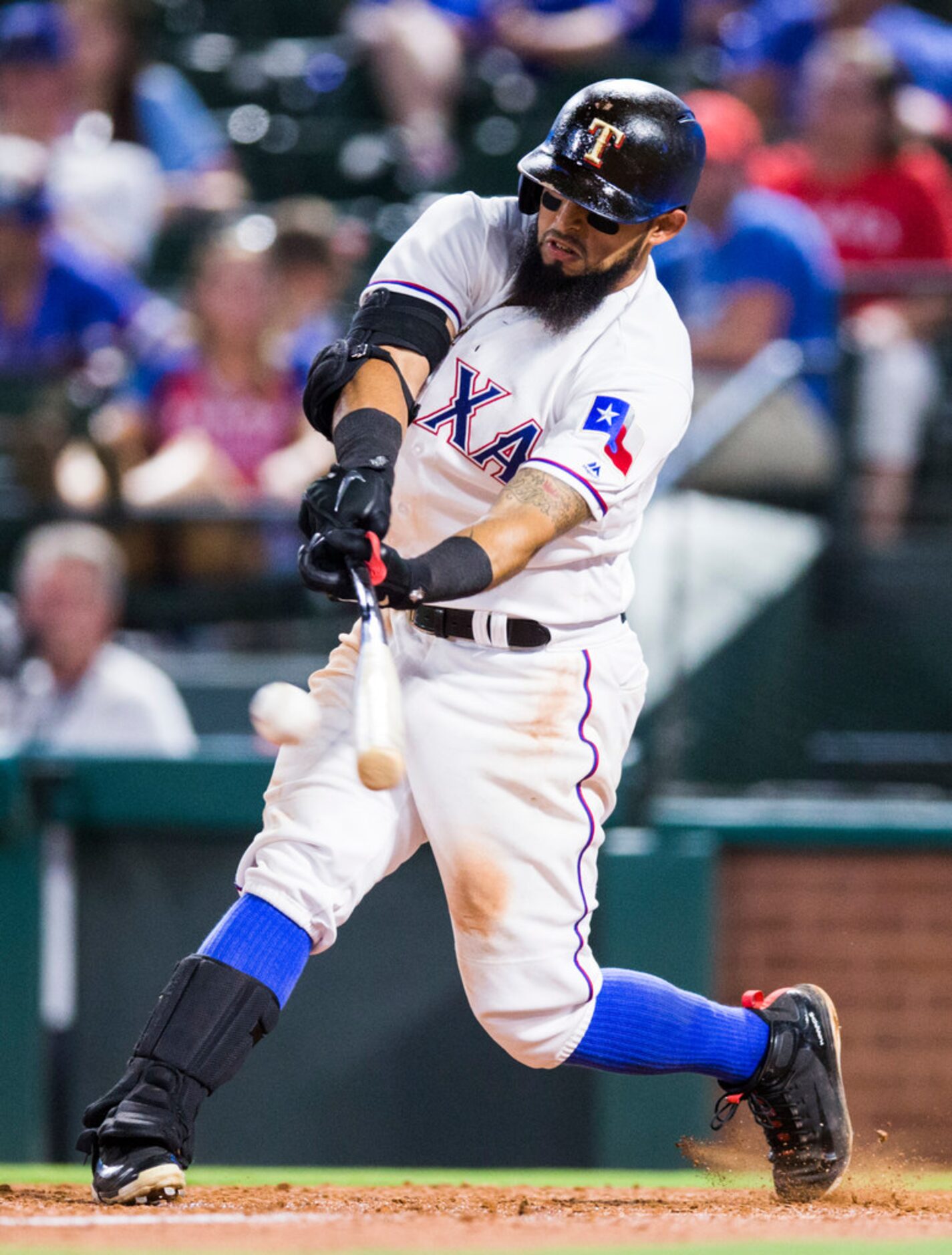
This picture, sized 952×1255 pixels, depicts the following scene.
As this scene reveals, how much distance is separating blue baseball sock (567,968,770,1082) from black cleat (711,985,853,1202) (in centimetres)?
5

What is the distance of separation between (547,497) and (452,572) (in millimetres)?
205

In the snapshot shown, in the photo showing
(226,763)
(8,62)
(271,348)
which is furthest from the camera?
(8,62)

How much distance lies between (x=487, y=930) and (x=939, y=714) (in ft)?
8.18

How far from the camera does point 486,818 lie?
2.91 meters

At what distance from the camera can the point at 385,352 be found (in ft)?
9.64

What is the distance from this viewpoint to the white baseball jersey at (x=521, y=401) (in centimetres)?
292

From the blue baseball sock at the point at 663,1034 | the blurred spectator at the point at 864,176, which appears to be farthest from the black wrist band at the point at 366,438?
the blurred spectator at the point at 864,176

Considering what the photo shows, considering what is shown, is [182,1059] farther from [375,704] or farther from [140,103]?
[140,103]

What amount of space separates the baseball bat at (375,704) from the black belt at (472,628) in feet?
0.79

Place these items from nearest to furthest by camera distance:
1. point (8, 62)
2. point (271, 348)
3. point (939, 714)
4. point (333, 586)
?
point (333, 586) → point (939, 714) → point (271, 348) → point (8, 62)

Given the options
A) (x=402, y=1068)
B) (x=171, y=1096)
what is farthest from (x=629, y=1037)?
(x=402, y=1068)

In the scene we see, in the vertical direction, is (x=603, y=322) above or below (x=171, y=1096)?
above

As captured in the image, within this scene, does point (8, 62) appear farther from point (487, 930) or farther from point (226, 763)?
point (487, 930)

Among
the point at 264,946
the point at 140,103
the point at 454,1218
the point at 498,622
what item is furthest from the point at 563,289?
the point at 140,103
